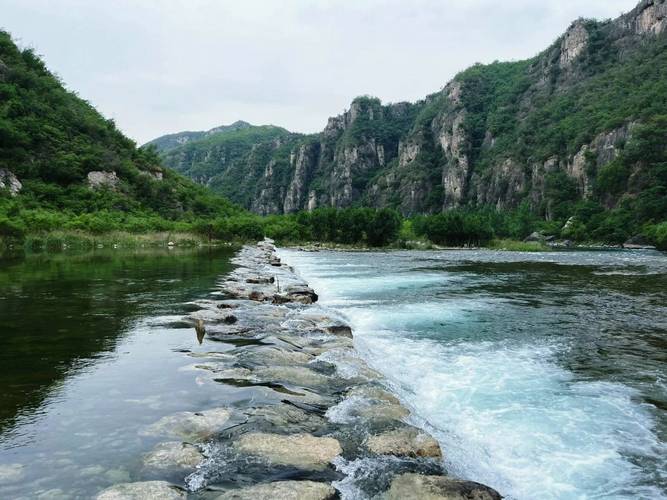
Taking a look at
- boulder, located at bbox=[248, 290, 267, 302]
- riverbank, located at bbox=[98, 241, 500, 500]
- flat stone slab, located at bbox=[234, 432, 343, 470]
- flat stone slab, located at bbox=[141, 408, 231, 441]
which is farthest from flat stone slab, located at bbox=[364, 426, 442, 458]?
boulder, located at bbox=[248, 290, 267, 302]

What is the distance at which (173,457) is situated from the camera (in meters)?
6.03

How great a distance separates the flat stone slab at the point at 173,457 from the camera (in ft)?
19.2

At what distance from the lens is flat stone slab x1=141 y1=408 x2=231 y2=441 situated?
6.75m

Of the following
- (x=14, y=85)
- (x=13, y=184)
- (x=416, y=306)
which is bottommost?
(x=416, y=306)

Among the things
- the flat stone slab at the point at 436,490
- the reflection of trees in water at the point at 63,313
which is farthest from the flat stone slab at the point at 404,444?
the reflection of trees in water at the point at 63,313

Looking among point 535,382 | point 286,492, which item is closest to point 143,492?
point 286,492

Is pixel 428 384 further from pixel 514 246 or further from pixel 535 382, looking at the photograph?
pixel 514 246

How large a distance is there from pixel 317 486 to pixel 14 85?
111m

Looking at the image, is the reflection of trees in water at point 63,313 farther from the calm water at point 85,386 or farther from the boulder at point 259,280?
the boulder at point 259,280

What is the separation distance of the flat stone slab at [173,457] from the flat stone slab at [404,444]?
240 cm

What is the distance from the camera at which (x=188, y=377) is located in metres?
9.55

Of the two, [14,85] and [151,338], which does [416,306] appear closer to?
[151,338]

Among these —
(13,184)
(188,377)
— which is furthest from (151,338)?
(13,184)

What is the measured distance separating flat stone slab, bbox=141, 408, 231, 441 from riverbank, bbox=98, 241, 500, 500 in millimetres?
14
